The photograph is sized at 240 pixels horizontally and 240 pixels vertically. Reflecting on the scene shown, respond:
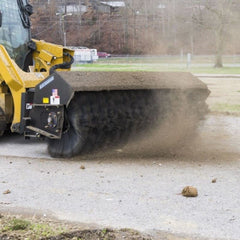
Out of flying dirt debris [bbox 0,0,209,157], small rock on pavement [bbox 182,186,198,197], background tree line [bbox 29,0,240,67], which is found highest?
background tree line [bbox 29,0,240,67]

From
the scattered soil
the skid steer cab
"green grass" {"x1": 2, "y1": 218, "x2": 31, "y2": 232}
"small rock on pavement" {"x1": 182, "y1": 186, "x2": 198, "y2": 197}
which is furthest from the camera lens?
the skid steer cab

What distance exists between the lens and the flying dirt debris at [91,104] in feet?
21.6

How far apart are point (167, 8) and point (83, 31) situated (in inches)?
153

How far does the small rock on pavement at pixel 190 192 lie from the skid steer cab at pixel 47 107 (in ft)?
6.92

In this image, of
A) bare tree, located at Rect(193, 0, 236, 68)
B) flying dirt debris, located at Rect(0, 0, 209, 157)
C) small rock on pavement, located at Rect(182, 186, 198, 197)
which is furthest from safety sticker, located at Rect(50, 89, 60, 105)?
bare tree, located at Rect(193, 0, 236, 68)

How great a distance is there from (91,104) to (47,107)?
62 centimetres

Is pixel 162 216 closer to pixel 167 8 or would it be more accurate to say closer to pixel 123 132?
pixel 167 8

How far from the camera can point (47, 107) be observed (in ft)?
22.3

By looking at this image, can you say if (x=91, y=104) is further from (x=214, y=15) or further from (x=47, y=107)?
(x=214, y=15)

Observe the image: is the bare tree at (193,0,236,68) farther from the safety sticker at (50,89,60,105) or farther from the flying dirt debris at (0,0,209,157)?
the safety sticker at (50,89,60,105)

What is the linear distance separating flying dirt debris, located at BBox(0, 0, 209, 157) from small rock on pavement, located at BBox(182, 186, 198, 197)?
1.99m

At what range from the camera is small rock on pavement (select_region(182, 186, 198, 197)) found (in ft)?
16.3

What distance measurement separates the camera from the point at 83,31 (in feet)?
27.4

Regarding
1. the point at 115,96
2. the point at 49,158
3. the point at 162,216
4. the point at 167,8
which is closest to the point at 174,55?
the point at 167,8
